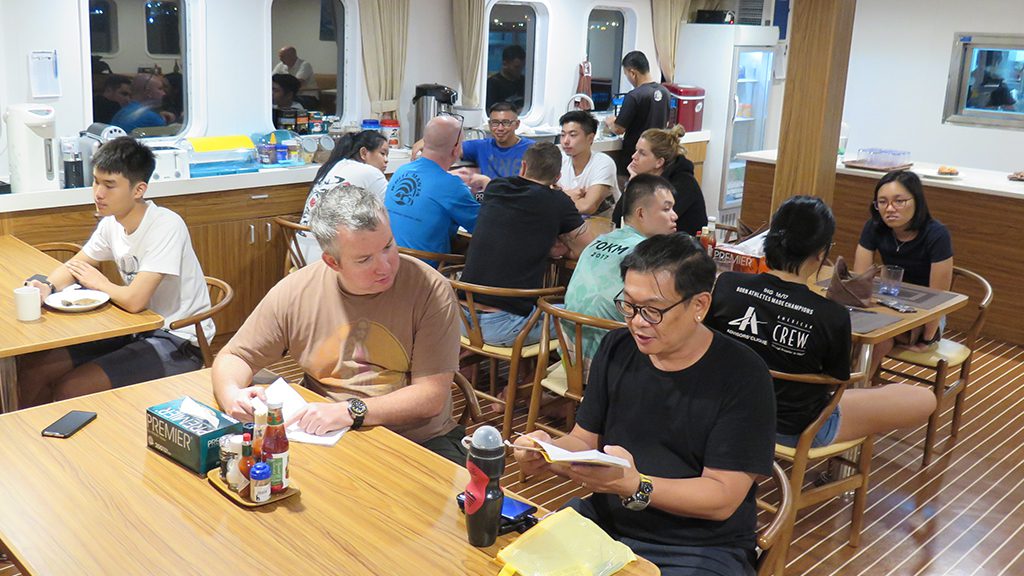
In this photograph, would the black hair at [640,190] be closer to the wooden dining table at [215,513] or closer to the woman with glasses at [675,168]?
the woman with glasses at [675,168]

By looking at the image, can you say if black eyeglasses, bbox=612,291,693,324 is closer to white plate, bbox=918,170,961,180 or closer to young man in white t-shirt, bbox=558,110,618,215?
young man in white t-shirt, bbox=558,110,618,215

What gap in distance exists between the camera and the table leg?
118 inches

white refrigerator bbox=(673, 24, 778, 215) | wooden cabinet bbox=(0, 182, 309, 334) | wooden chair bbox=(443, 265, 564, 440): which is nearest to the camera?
wooden chair bbox=(443, 265, 564, 440)

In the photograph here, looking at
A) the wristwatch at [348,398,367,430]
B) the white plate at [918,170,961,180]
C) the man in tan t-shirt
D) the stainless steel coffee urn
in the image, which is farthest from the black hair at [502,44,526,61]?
the wristwatch at [348,398,367,430]

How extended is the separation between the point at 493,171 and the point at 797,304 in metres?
3.37

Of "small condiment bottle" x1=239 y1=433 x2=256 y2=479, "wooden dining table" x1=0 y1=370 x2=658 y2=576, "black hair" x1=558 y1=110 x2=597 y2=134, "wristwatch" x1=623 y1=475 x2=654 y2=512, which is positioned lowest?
"wooden dining table" x1=0 y1=370 x2=658 y2=576

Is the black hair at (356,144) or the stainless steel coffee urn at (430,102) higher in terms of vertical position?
the stainless steel coffee urn at (430,102)

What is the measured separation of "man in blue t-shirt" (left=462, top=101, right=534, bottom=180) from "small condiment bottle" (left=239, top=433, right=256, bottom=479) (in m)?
4.05

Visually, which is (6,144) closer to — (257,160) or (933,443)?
→ (257,160)

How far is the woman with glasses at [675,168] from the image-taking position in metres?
4.95

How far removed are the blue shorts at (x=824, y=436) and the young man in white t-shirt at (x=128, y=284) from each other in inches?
83.0

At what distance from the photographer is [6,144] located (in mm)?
4988

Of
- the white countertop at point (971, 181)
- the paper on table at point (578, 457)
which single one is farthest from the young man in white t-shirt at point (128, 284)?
the white countertop at point (971, 181)

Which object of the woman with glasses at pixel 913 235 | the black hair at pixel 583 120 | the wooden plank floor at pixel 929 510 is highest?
the black hair at pixel 583 120
